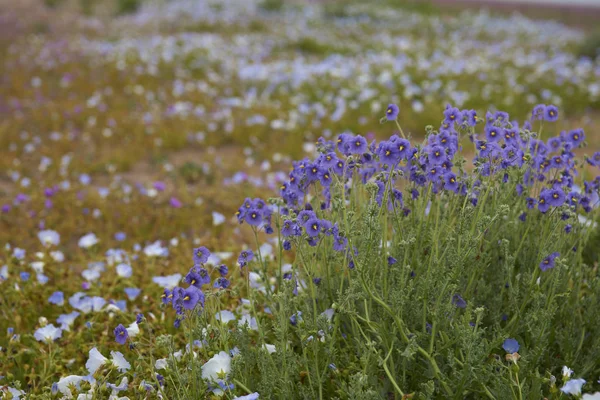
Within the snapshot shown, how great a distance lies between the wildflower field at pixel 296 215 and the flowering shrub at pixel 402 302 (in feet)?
0.06

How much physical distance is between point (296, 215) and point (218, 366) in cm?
78

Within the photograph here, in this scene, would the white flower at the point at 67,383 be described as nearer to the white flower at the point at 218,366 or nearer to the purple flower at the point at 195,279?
the white flower at the point at 218,366

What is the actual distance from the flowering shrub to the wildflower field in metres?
0.02

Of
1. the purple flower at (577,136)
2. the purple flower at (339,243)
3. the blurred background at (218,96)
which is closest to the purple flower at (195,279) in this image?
the purple flower at (339,243)

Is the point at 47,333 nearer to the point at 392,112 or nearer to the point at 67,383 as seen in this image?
the point at 67,383

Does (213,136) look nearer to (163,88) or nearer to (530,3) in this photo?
(163,88)

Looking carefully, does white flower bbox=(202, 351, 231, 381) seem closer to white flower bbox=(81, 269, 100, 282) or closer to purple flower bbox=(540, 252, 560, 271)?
purple flower bbox=(540, 252, 560, 271)

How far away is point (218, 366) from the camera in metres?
2.42

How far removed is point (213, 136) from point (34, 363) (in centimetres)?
482

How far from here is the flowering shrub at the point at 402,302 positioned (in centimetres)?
235

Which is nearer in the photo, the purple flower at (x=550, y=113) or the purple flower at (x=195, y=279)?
the purple flower at (x=195, y=279)

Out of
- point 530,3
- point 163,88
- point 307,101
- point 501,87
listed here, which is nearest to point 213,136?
point 307,101

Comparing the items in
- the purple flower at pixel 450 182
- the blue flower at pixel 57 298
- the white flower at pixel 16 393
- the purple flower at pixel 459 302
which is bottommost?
the blue flower at pixel 57 298

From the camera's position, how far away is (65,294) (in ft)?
12.5
